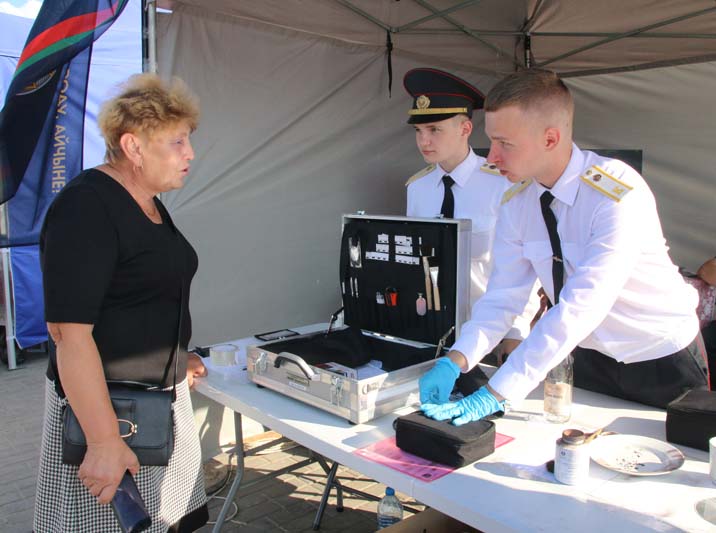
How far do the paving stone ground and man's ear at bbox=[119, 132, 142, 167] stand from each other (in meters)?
1.45

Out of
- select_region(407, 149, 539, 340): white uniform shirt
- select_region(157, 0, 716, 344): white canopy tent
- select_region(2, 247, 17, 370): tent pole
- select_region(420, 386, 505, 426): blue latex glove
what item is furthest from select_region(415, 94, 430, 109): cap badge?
select_region(2, 247, 17, 370): tent pole

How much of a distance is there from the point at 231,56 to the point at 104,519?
2.29 metres

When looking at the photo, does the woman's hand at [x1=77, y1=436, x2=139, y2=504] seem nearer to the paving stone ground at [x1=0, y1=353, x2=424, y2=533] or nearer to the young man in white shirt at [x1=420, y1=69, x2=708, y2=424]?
the young man in white shirt at [x1=420, y1=69, x2=708, y2=424]

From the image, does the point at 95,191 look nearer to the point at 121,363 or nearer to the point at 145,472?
the point at 121,363

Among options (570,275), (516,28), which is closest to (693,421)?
(570,275)

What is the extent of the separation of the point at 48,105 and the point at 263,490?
2.11m

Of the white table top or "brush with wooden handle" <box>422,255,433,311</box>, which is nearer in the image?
the white table top

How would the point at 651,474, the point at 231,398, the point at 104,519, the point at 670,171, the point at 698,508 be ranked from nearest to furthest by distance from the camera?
the point at 698,508
the point at 651,474
the point at 104,519
the point at 231,398
the point at 670,171

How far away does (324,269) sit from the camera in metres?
3.64

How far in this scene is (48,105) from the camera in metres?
2.32

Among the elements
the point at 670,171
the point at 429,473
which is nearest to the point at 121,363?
the point at 429,473

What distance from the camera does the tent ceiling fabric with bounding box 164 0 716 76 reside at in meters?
3.36

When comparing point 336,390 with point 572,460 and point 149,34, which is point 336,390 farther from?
point 149,34

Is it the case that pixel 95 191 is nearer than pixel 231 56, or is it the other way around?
pixel 95 191
